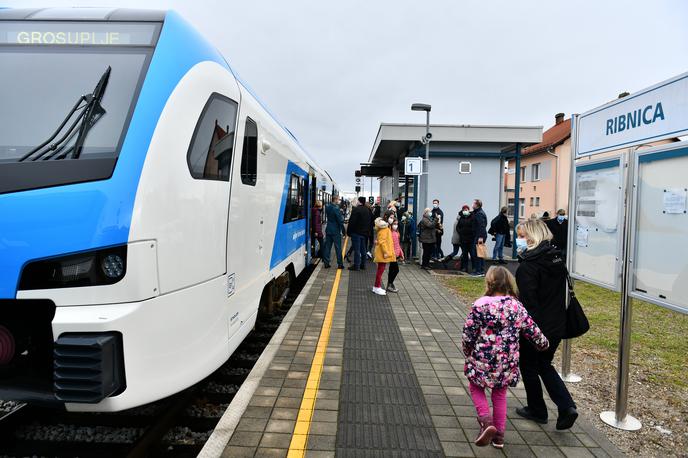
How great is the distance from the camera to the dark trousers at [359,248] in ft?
38.1

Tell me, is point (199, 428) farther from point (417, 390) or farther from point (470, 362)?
point (470, 362)

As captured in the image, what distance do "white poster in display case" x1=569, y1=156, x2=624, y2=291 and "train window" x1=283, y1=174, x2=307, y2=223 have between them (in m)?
3.81

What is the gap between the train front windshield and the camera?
2701 millimetres

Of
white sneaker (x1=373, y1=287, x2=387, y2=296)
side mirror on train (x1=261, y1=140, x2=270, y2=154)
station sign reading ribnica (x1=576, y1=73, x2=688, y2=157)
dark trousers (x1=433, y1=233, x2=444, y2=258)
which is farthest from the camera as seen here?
dark trousers (x1=433, y1=233, x2=444, y2=258)

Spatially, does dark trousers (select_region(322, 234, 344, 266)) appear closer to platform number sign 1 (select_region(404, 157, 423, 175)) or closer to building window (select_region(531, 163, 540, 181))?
platform number sign 1 (select_region(404, 157, 423, 175))

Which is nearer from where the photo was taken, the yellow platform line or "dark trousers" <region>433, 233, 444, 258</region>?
the yellow platform line

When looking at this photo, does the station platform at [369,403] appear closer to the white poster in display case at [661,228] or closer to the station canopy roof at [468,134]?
the white poster in display case at [661,228]

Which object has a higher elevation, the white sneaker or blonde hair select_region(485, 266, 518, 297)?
blonde hair select_region(485, 266, 518, 297)

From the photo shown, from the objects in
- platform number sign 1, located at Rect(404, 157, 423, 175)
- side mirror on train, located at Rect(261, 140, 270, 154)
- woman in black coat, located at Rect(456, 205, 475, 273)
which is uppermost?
platform number sign 1, located at Rect(404, 157, 423, 175)

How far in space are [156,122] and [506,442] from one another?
10.8 ft

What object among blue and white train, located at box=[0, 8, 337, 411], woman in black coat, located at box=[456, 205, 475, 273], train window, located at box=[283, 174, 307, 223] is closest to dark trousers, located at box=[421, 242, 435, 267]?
woman in black coat, located at box=[456, 205, 475, 273]

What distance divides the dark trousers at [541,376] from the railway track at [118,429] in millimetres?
2613

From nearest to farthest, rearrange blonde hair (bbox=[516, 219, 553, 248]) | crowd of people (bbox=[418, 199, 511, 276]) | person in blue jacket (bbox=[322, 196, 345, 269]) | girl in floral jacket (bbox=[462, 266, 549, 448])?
girl in floral jacket (bbox=[462, 266, 549, 448]), blonde hair (bbox=[516, 219, 553, 248]), crowd of people (bbox=[418, 199, 511, 276]), person in blue jacket (bbox=[322, 196, 345, 269])

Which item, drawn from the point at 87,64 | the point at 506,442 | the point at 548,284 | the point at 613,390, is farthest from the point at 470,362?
the point at 87,64
